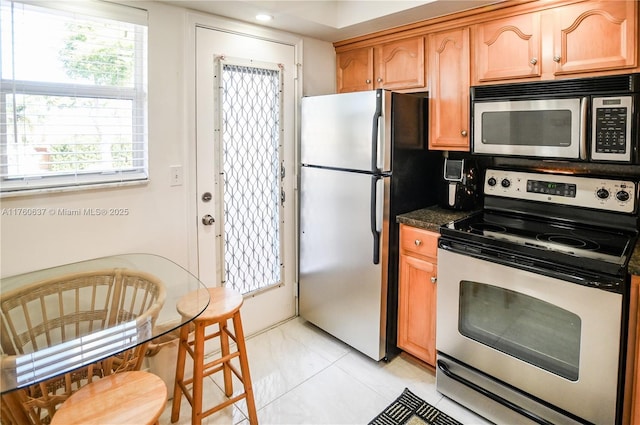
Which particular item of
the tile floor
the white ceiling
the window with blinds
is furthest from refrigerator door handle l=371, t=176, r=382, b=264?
the window with blinds

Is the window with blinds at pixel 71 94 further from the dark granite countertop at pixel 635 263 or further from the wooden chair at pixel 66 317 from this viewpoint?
the dark granite countertop at pixel 635 263

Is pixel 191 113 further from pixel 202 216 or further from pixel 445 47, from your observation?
pixel 445 47

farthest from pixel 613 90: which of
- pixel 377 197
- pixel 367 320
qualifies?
pixel 367 320

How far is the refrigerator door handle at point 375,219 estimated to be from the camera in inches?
89.3

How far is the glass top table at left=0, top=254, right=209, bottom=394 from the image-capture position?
4.13 feet

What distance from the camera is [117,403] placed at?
128 centimetres

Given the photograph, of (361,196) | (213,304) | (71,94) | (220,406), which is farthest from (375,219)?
(71,94)

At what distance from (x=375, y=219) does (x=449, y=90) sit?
0.89 metres

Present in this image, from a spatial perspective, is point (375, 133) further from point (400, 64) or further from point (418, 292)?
point (418, 292)

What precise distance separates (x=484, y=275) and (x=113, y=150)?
6.51 feet

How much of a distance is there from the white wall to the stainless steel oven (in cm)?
153

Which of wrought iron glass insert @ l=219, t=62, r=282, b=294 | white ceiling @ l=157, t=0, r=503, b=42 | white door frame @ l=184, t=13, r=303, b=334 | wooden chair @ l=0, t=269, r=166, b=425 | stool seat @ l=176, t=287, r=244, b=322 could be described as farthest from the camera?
wrought iron glass insert @ l=219, t=62, r=282, b=294

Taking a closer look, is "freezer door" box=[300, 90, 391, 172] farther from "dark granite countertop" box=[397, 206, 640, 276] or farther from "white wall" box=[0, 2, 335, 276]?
"white wall" box=[0, 2, 335, 276]

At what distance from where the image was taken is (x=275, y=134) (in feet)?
8.88
